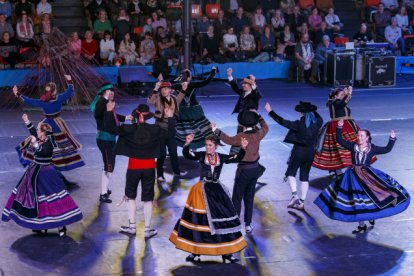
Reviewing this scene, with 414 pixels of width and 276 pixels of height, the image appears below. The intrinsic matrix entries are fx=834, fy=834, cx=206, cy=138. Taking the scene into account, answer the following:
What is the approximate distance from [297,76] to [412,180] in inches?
407

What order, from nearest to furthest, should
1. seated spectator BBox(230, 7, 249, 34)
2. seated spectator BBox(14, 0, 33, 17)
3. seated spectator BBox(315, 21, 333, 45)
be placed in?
seated spectator BBox(14, 0, 33, 17) → seated spectator BBox(315, 21, 333, 45) → seated spectator BBox(230, 7, 249, 34)

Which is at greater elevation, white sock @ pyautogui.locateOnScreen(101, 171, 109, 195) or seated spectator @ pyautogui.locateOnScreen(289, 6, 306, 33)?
seated spectator @ pyautogui.locateOnScreen(289, 6, 306, 33)

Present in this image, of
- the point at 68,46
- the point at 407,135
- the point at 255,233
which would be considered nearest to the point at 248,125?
the point at 255,233

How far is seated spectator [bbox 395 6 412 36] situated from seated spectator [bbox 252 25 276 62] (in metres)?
4.17

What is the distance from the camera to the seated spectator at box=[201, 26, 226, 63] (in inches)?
886

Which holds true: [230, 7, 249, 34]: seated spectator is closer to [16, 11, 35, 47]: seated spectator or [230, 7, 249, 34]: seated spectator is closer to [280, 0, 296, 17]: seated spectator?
[280, 0, 296, 17]: seated spectator

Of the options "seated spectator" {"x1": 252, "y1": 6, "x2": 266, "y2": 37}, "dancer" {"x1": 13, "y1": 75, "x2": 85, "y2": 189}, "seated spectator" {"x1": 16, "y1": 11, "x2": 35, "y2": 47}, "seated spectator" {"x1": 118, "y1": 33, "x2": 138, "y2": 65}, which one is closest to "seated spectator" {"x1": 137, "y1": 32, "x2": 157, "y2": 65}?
"seated spectator" {"x1": 118, "y1": 33, "x2": 138, "y2": 65}

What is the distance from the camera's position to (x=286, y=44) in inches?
922

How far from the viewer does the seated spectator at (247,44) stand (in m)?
23.1

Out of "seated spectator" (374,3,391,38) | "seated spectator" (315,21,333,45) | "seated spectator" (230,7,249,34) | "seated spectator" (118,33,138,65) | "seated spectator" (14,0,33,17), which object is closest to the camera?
"seated spectator" (118,33,138,65)

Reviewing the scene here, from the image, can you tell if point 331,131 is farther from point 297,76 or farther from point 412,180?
point 297,76

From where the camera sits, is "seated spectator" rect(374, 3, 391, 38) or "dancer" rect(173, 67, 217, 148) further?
"seated spectator" rect(374, 3, 391, 38)

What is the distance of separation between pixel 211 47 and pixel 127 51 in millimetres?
2404

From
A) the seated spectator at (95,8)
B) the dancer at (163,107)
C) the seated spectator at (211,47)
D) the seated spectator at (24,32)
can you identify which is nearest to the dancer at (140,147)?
the dancer at (163,107)
